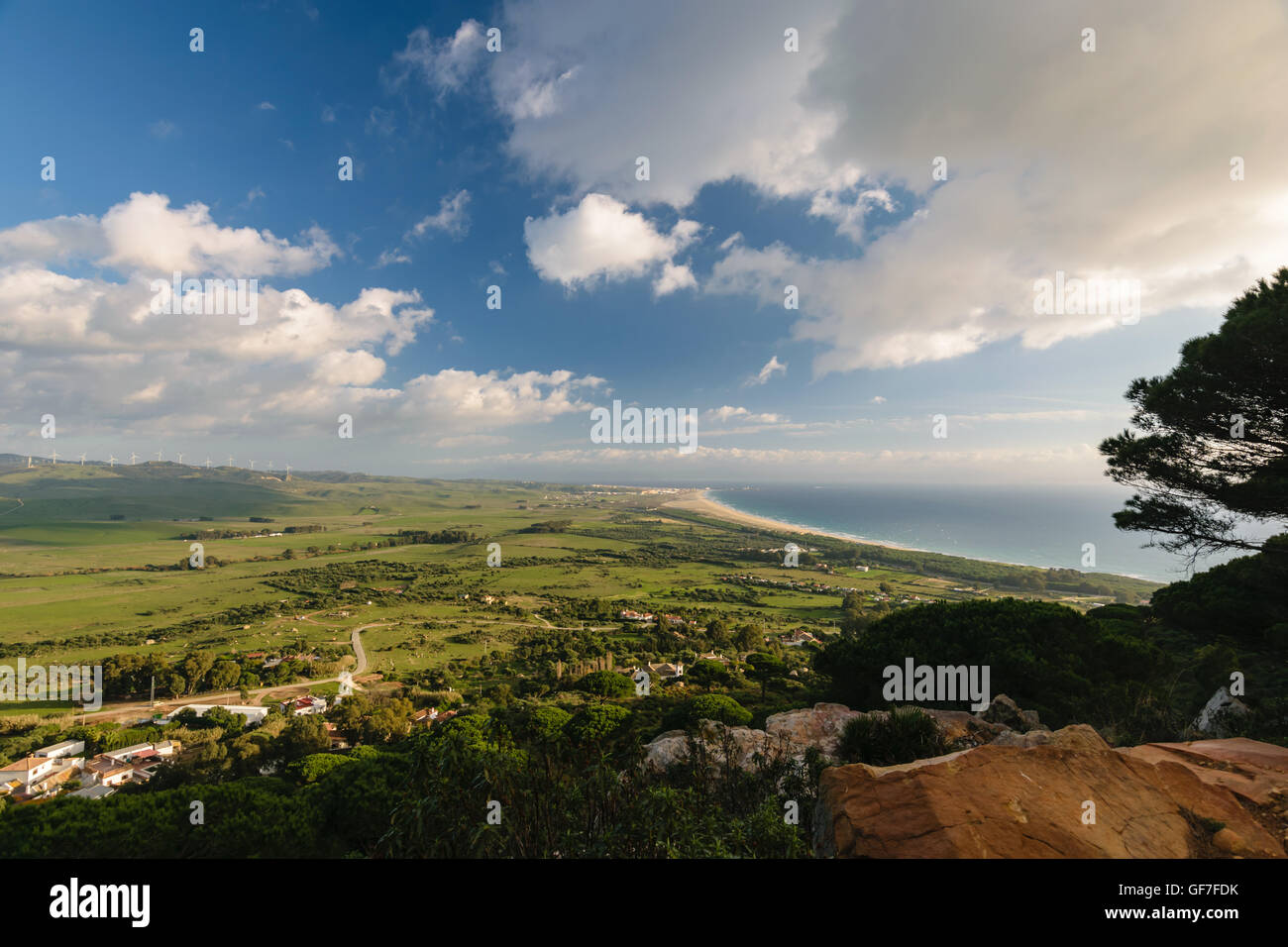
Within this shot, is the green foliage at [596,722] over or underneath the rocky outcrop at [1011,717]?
underneath

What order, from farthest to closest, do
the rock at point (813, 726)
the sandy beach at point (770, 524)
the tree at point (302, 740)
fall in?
the sandy beach at point (770, 524) → the tree at point (302, 740) → the rock at point (813, 726)

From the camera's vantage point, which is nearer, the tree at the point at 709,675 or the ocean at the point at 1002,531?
the tree at the point at 709,675

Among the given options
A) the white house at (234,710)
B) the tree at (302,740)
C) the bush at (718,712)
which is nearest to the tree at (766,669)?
the bush at (718,712)

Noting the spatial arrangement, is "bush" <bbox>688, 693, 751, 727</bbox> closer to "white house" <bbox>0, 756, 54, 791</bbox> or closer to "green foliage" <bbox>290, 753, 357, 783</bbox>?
"green foliage" <bbox>290, 753, 357, 783</bbox>

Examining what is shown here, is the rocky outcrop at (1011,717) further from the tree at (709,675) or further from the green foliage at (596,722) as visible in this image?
the tree at (709,675)

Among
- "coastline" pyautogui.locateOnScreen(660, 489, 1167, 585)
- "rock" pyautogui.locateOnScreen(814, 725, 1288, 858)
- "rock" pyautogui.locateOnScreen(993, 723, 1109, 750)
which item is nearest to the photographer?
"rock" pyautogui.locateOnScreen(814, 725, 1288, 858)

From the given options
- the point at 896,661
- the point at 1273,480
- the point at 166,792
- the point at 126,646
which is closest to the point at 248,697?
the point at 126,646

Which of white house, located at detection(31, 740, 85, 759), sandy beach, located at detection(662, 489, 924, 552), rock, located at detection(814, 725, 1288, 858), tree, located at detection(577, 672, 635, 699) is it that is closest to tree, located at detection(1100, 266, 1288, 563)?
rock, located at detection(814, 725, 1288, 858)
